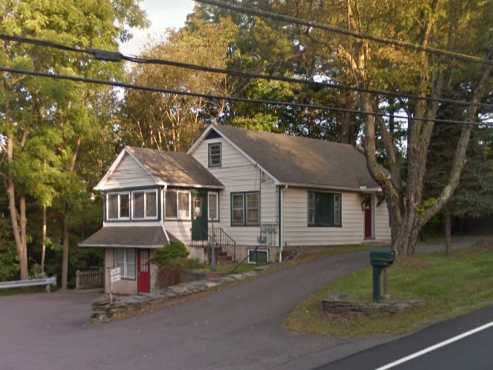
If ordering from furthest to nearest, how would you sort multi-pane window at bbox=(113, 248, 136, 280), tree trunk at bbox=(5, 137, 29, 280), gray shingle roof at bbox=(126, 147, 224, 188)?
tree trunk at bbox=(5, 137, 29, 280) → multi-pane window at bbox=(113, 248, 136, 280) → gray shingle roof at bbox=(126, 147, 224, 188)

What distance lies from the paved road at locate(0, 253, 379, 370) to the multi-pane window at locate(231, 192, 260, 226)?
5.71 meters

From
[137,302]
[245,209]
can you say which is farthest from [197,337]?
[245,209]

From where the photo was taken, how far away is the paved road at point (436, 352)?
9750 millimetres

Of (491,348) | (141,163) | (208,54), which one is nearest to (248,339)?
(491,348)

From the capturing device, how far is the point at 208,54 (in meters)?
36.6

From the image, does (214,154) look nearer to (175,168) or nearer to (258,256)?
(175,168)

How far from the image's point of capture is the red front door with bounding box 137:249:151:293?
28719 mm

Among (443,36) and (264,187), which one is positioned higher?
(443,36)

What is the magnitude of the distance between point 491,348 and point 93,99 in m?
29.6

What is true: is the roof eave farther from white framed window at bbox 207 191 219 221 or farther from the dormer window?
the dormer window

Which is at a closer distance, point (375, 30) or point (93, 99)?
point (375, 30)

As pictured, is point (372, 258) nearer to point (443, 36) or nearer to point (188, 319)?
point (188, 319)

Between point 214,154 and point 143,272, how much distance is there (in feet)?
20.8

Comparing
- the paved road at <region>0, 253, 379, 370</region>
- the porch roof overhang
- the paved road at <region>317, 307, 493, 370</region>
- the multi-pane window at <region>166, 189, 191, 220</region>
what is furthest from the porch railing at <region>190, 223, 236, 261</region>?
the paved road at <region>317, 307, 493, 370</region>
